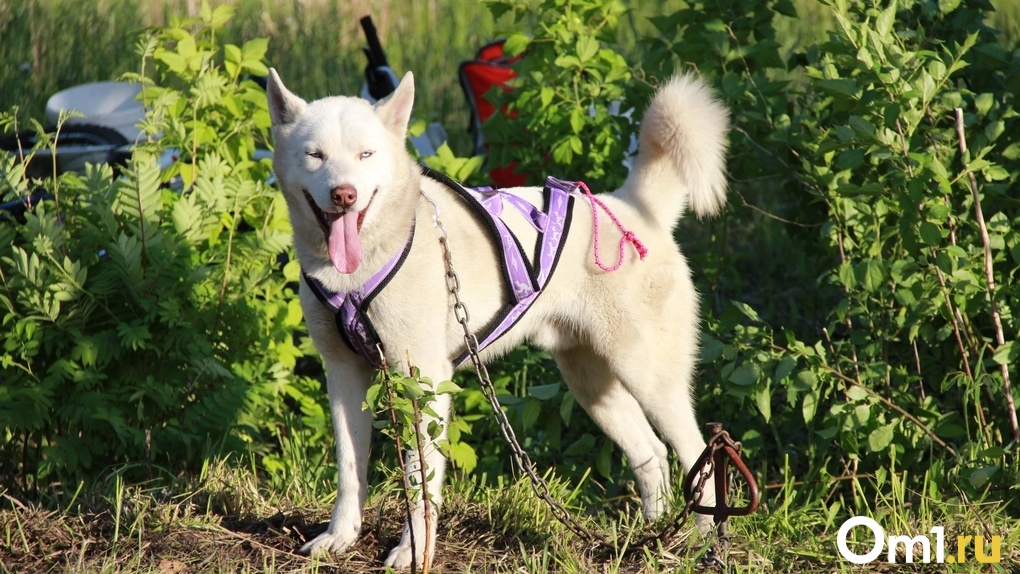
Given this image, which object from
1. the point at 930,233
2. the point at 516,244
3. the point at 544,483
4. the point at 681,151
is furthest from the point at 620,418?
the point at 930,233

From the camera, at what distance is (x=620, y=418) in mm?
3537

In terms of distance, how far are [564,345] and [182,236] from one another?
53.0 inches

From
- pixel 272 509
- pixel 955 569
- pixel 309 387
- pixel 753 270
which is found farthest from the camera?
pixel 753 270

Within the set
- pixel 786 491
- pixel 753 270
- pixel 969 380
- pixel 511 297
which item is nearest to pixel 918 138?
pixel 969 380

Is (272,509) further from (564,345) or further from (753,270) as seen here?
(753,270)

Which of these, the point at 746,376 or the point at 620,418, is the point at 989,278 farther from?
the point at 620,418

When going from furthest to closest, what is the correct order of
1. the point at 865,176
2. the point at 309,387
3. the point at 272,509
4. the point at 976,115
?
the point at 309,387
the point at 865,176
the point at 976,115
the point at 272,509

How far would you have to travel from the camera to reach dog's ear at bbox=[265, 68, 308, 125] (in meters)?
2.78

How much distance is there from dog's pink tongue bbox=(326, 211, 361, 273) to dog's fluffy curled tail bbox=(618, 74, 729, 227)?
3.43ft

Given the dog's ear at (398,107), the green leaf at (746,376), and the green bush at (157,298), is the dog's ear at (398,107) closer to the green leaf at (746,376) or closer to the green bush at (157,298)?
the green bush at (157,298)

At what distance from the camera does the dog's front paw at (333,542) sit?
113 inches

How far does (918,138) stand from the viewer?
142 inches

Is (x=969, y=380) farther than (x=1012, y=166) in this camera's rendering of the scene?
No

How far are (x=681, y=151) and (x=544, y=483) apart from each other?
1106mm
